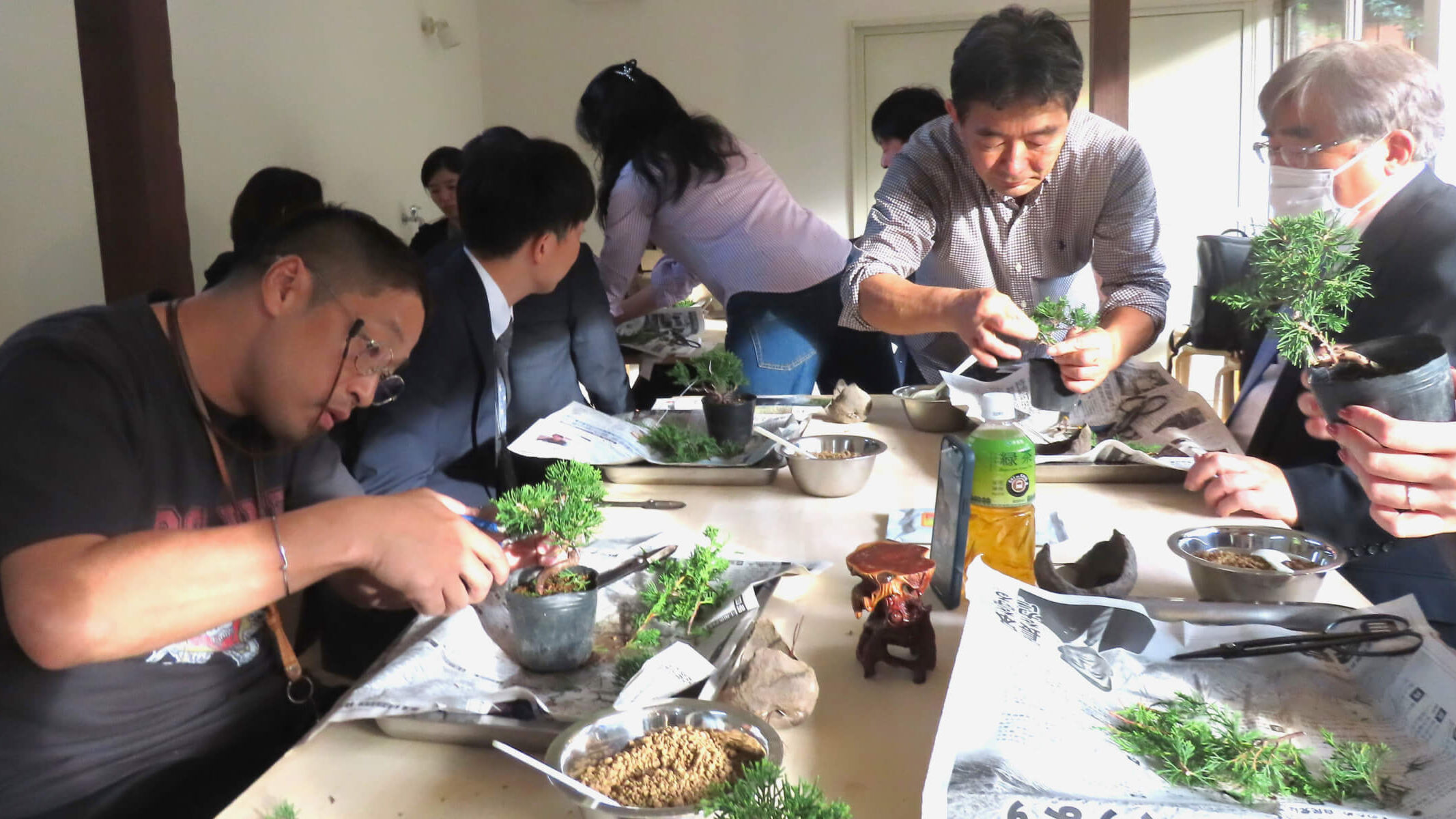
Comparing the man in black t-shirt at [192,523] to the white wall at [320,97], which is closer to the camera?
the man in black t-shirt at [192,523]

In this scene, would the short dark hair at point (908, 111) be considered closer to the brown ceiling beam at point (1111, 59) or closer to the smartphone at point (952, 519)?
the brown ceiling beam at point (1111, 59)

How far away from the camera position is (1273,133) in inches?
77.6

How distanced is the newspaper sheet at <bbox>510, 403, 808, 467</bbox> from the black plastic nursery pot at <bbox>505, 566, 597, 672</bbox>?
0.74 m

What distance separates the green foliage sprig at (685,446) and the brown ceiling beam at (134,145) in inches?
63.7

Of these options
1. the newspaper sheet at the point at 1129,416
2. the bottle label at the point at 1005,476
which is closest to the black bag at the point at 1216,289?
the newspaper sheet at the point at 1129,416

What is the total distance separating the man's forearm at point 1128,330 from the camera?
6.91ft

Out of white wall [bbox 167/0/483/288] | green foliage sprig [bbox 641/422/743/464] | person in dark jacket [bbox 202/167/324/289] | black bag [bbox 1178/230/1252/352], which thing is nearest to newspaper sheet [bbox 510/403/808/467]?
green foliage sprig [bbox 641/422/743/464]

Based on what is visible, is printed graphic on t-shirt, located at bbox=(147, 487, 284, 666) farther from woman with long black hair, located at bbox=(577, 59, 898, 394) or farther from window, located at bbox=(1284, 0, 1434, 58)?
window, located at bbox=(1284, 0, 1434, 58)

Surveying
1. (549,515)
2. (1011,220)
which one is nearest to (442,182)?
(1011,220)

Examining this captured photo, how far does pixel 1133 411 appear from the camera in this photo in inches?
81.0

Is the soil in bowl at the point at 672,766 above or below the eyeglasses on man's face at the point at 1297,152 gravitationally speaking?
below

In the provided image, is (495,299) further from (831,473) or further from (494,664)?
(494,664)

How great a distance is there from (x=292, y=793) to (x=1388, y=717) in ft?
3.12

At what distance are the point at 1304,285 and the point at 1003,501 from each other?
1.37 feet
